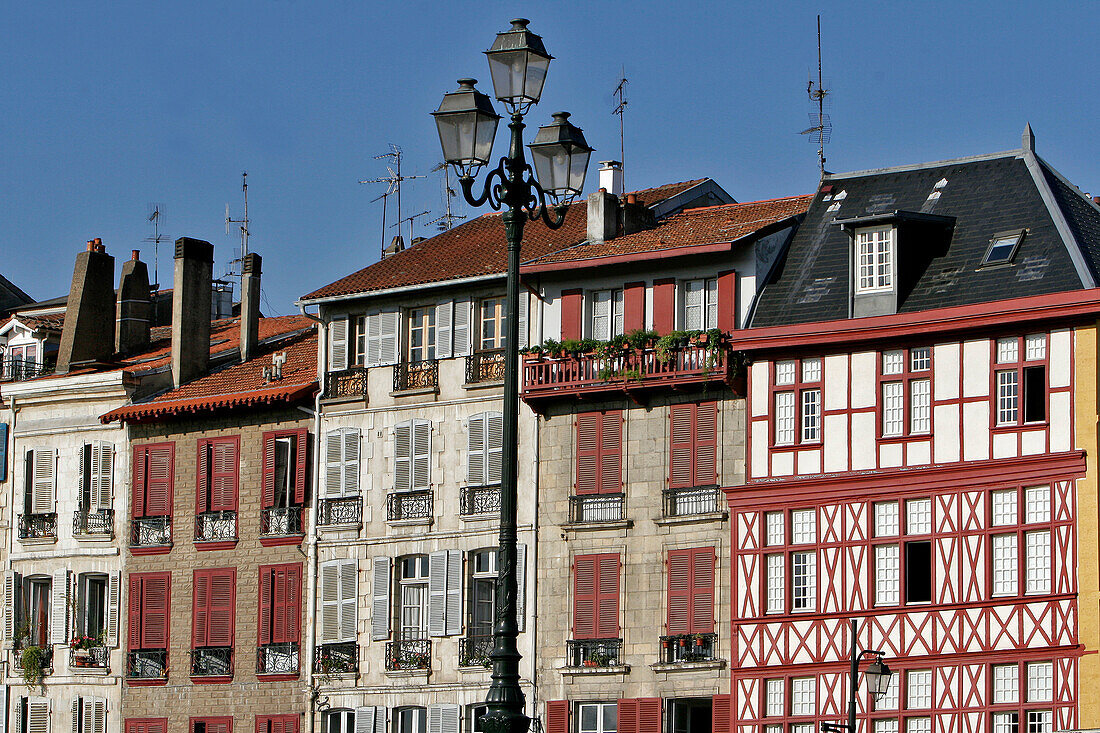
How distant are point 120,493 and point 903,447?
61.1 ft

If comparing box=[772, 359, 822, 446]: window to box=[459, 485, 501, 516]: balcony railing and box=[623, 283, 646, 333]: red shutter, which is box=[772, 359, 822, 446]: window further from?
box=[459, 485, 501, 516]: balcony railing

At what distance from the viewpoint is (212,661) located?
47344mm

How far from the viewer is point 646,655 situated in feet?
137

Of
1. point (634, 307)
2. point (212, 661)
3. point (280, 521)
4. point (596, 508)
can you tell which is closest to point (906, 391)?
point (634, 307)

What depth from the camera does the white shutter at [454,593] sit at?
44.4 metres

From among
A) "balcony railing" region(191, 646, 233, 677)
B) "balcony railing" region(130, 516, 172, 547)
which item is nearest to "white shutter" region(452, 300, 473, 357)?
"balcony railing" region(130, 516, 172, 547)

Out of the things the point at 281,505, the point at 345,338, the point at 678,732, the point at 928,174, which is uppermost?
the point at 928,174

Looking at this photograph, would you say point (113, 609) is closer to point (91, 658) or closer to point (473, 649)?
point (91, 658)

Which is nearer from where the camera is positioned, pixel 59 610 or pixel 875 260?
pixel 875 260

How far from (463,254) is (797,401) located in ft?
31.0

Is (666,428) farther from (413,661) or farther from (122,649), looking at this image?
(122,649)

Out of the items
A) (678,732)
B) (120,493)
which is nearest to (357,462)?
(120,493)

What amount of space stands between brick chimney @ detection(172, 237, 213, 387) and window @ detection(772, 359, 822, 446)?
15.1 m

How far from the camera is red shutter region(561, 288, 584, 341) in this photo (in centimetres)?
4375
